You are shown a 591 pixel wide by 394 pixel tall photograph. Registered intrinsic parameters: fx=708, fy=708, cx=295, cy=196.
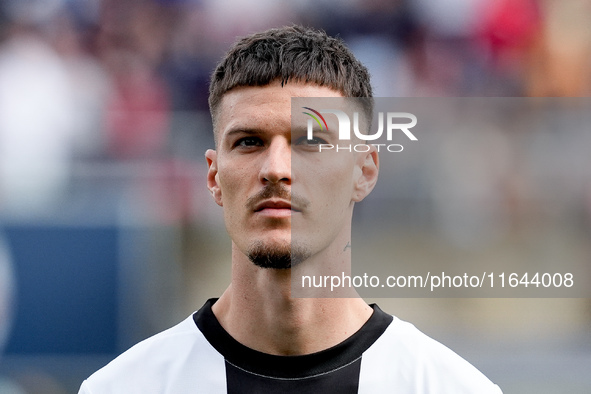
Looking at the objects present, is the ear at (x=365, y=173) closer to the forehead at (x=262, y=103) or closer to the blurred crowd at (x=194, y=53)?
the forehead at (x=262, y=103)

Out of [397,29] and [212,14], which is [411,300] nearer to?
[397,29]

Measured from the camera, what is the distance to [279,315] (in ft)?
8.78

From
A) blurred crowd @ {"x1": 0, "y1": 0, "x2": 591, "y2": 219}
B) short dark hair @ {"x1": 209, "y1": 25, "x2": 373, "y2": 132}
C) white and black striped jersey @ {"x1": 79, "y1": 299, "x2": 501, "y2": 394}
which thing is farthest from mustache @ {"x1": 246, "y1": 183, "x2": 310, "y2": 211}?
blurred crowd @ {"x1": 0, "y1": 0, "x2": 591, "y2": 219}

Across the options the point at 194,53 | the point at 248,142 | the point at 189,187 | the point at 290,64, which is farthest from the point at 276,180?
the point at 194,53

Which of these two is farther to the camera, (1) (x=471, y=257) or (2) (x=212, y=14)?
(2) (x=212, y=14)

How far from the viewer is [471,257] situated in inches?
198

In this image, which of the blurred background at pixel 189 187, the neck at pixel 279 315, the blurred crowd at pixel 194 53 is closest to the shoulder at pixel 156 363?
the neck at pixel 279 315

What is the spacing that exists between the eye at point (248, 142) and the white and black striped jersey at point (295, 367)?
0.73m

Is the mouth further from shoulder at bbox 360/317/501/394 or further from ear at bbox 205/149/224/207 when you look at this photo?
shoulder at bbox 360/317/501/394

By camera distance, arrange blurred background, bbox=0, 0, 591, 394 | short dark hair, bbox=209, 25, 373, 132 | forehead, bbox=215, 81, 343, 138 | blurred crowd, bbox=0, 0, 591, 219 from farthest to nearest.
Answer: blurred crowd, bbox=0, 0, 591, 219, blurred background, bbox=0, 0, 591, 394, short dark hair, bbox=209, 25, 373, 132, forehead, bbox=215, 81, 343, 138

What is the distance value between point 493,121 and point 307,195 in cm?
367

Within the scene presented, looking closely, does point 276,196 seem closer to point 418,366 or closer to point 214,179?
point 214,179

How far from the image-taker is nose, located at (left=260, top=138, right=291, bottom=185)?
249cm

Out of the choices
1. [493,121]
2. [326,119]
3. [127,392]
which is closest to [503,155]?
Result: [493,121]
